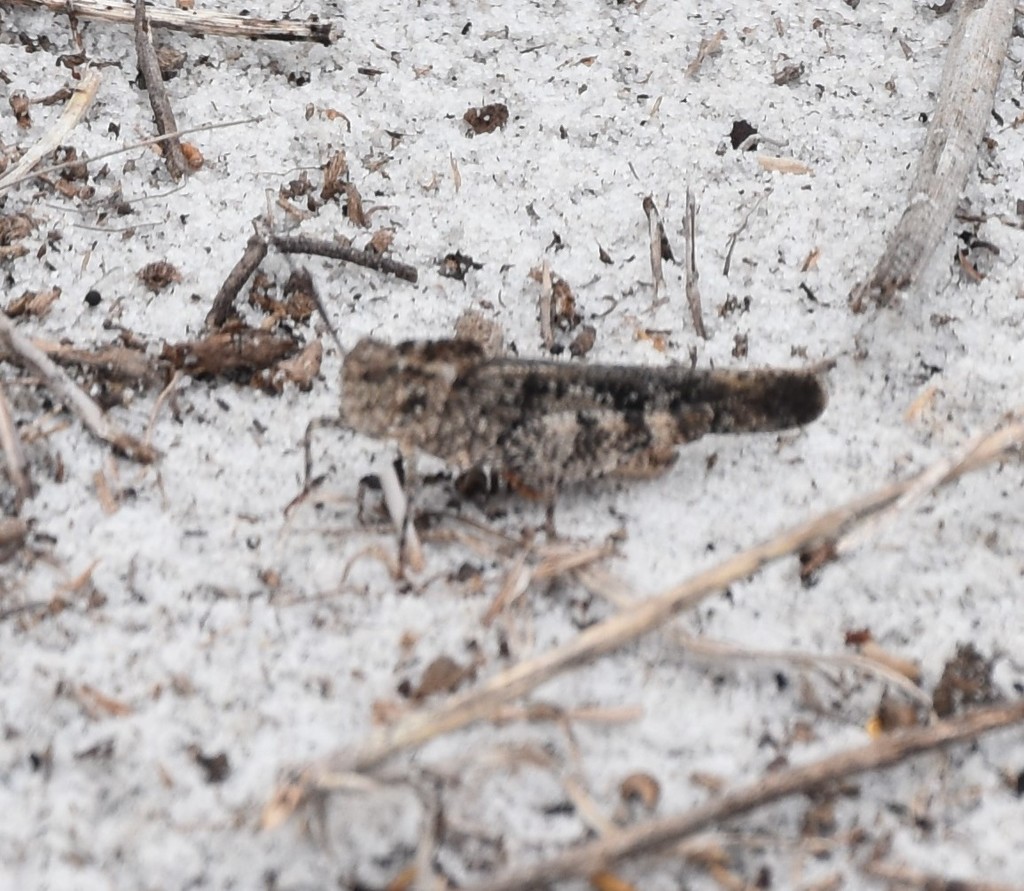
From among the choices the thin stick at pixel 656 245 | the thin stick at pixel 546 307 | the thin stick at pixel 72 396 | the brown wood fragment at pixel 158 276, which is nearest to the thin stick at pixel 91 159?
the brown wood fragment at pixel 158 276

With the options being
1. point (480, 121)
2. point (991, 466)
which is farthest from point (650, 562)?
point (480, 121)

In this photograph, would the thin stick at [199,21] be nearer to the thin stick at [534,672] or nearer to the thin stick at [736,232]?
the thin stick at [736,232]

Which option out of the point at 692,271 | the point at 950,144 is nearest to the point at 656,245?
the point at 692,271

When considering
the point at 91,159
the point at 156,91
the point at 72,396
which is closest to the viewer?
the point at 72,396

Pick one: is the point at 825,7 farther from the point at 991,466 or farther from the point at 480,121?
the point at 991,466

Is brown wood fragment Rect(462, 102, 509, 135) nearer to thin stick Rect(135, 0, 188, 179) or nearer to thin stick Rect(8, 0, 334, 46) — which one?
thin stick Rect(8, 0, 334, 46)

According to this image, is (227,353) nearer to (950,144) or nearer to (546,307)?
(546,307)

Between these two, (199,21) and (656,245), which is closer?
(656,245)

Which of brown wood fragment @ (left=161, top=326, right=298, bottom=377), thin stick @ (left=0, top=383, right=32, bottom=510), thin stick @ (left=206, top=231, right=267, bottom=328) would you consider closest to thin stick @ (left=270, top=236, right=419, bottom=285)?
thin stick @ (left=206, top=231, right=267, bottom=328)
